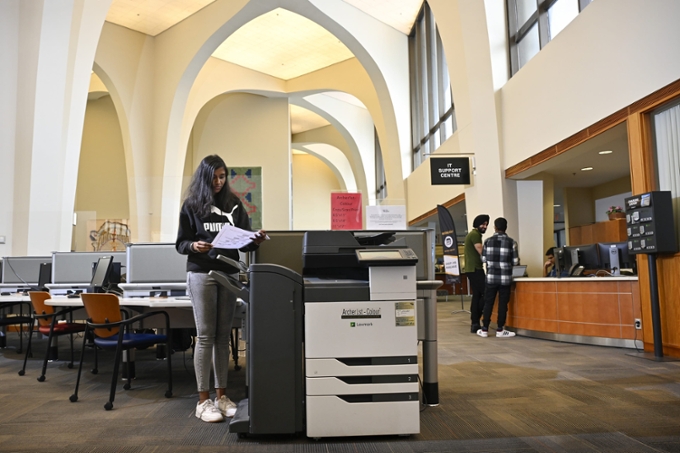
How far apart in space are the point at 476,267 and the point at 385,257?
5152 millimetres

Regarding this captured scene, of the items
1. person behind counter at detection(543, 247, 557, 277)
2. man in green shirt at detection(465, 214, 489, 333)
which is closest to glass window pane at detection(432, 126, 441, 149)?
person behind counter at detection(543, 247, 557, 277)

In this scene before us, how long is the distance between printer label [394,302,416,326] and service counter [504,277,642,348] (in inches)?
→ 145

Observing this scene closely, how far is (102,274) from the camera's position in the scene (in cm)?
509

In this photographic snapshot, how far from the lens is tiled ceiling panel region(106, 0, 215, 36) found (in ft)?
40.8

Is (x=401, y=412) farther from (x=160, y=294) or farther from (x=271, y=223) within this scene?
(x=271, y=223)

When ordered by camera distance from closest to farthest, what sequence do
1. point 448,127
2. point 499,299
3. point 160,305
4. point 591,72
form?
point 160,305, point 591,72, point 499,299, point 448,127

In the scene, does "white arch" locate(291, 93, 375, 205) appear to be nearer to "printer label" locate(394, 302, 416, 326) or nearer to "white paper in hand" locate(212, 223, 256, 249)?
"white paper in hand" locate(212, 223, 256, 249)

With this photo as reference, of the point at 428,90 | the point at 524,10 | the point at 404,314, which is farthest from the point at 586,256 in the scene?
Result: the point at 428,90

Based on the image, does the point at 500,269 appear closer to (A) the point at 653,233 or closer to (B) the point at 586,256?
(B) the point at 586,256

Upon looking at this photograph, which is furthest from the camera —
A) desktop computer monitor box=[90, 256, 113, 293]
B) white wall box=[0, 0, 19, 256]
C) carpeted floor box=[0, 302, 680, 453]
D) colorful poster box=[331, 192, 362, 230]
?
white wall box=[0, 0, 19, 256]

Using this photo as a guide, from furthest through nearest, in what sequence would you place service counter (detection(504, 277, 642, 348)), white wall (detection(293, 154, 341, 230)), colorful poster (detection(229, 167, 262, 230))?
white wall (detection(293, 154, 341, 230)) → colorful poster (detection(229, 167, 262, 230)) → service counter (detection(504, 277, 642, 348))

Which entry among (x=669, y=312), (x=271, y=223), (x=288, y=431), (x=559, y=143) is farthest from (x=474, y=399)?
(x=271, y=223)

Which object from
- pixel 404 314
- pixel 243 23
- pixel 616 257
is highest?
pixel 243 23

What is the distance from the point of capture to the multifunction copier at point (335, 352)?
2730 mm
